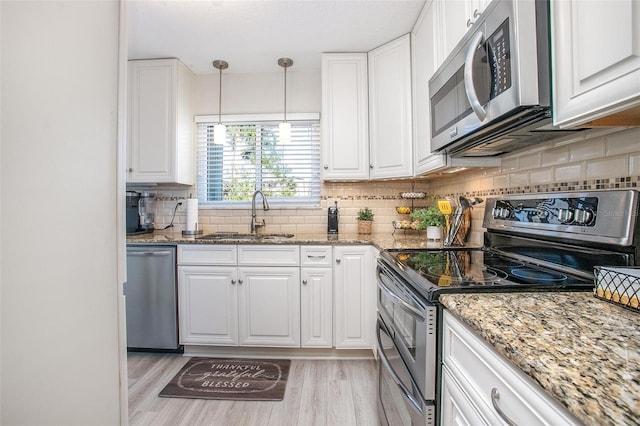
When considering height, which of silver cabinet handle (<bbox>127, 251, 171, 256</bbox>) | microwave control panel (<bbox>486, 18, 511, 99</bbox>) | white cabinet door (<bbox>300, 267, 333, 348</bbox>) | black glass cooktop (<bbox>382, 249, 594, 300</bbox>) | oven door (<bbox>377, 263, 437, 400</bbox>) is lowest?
white cabinet door (<bbox>300, 267, 333, 348</bbox>)

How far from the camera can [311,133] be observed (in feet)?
9.49

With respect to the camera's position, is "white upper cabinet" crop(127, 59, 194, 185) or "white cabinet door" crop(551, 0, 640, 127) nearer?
"white cabinet door" crop(551, 0, 640, 127)

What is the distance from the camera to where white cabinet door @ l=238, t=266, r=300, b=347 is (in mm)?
2268

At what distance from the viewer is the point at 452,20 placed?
151 cm

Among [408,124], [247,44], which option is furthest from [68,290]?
[247,44]

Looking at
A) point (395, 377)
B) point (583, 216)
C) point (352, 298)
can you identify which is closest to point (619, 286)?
point (583, 216)

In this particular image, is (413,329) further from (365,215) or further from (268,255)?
(365,215)

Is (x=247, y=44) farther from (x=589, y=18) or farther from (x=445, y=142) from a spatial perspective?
(x=589, y=18)

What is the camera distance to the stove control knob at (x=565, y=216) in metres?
1.03

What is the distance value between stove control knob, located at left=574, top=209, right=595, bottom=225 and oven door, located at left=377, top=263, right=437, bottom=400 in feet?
1.95

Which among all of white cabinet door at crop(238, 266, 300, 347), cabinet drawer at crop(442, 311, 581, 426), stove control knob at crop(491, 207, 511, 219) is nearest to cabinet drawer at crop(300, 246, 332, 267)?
white cabinet door at crop(238, 266, 300, 347)

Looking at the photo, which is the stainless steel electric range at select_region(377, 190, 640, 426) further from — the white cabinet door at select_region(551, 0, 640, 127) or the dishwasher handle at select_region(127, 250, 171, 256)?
the dishwasher handle at select_region(127, 250, 171, 256)

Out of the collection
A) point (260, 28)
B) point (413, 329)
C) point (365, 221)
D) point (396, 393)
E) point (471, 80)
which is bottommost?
point (396, 393)

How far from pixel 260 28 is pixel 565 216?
7.23 ft
